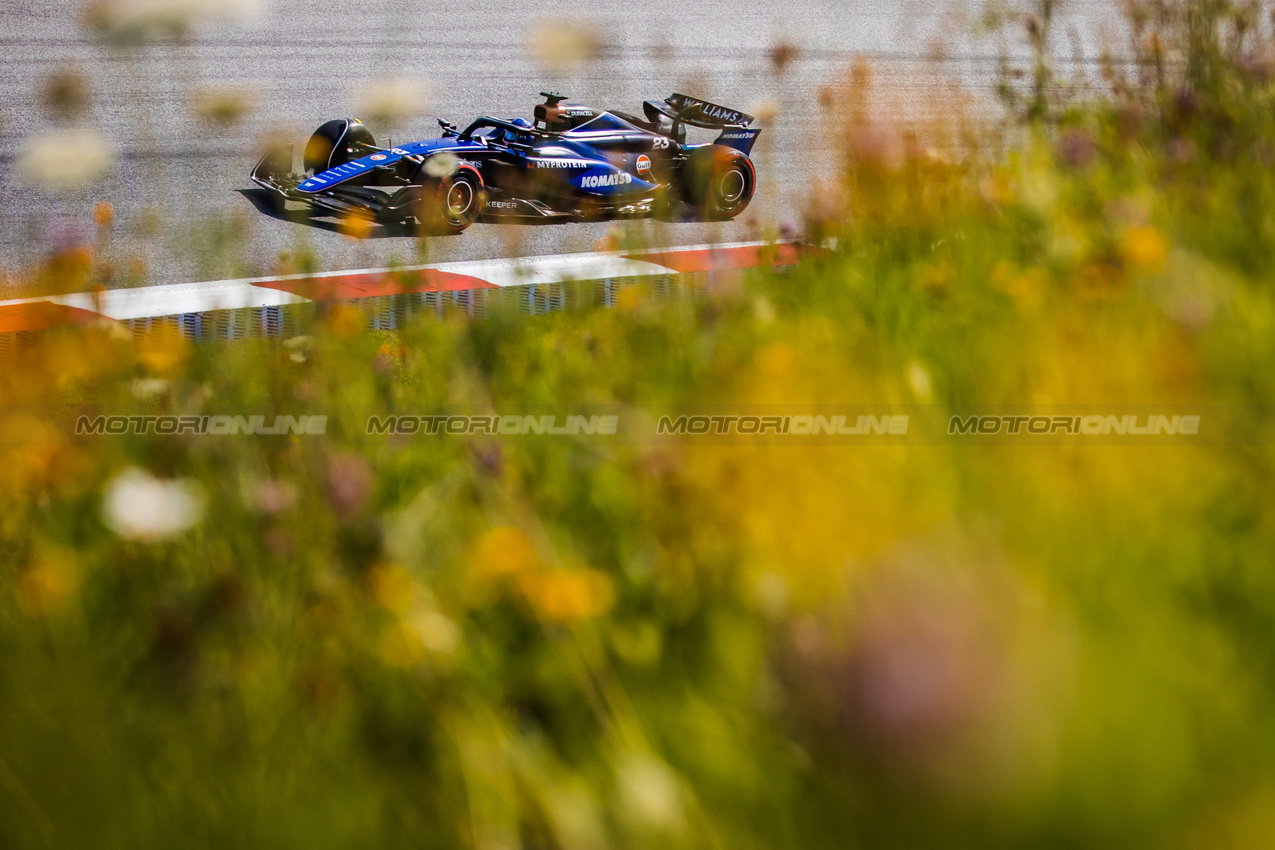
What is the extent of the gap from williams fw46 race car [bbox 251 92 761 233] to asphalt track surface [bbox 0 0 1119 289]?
199 millimetres

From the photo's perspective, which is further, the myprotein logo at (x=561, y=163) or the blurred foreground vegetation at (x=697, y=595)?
the myprotein logo at (x=561, y=163)

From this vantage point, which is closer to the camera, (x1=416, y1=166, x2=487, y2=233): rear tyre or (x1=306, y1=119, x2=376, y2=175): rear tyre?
(x1=416, y1=166, x2=487, y2=233): rear tyre

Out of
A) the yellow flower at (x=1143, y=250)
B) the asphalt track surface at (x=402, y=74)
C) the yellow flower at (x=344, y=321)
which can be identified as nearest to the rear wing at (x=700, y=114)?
the asphalt track surface at (x=402, y=74)

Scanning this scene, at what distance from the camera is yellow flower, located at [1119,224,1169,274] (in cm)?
180

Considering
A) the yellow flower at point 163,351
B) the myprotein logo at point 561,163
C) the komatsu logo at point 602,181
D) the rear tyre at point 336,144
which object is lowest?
the yellow flower at point 163,351

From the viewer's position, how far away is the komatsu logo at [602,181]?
19.5 feet

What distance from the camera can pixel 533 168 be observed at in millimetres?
5828

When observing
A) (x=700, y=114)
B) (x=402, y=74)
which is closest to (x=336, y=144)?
(x=700, y=114)

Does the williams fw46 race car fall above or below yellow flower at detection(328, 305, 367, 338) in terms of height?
above

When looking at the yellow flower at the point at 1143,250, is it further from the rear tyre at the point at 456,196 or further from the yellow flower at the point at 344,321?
the rear tyre at the point at 456,196

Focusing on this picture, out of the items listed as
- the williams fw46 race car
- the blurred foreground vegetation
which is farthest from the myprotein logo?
the blurred foreground vegetation

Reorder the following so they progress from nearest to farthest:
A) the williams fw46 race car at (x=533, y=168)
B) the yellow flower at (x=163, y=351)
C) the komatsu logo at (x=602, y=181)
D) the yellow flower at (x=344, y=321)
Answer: the yellow flower at (x=163, y=351) < the yellow flower at (x=344, y=321) < the williams fw46 race car at (x=533, y=168) < the komatsu logo at (x=602, y=181)

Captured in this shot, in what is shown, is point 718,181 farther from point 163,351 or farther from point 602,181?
point 163,351

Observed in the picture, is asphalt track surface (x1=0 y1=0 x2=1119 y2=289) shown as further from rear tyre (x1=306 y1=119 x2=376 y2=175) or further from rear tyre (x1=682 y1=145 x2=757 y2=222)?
rear tyre (x1=306 y1=119 x2=376 y2=175)
